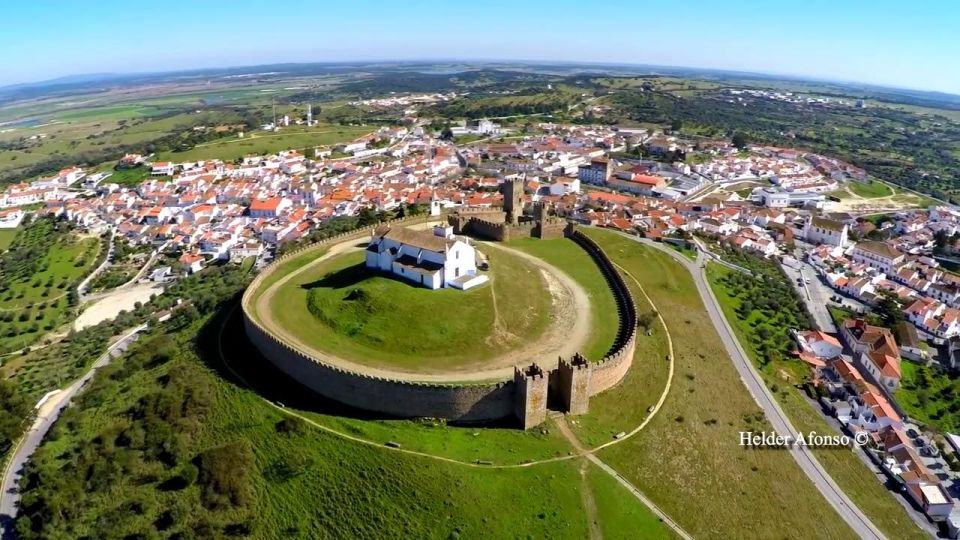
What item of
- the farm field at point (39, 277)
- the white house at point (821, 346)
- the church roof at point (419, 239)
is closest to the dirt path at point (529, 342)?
the church roof at point (419, 239)

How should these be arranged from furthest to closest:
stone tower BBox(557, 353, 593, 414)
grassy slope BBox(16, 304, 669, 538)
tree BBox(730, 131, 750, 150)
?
1. tree BBox(730, 131, 750, 150)
2. stone tower BBox(557, 353, 593, 414)
3. grassy slope BBox(16, 304, 669, 538)

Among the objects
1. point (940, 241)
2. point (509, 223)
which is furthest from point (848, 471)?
point (940, 241)

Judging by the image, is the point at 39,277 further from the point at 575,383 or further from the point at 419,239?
the point at 575,383

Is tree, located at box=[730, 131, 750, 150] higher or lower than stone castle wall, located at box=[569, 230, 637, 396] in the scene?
higher

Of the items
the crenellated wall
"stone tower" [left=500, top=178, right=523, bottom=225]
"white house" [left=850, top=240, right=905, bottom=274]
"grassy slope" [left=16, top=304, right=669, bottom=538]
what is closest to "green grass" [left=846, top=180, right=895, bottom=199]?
"white house" [left=850, top=240, right=905, bottom=274]

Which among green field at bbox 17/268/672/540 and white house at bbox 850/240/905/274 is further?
white house at bbox 850/240/905/274

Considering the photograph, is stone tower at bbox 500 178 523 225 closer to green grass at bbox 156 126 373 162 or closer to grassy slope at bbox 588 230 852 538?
grassy slope at bbox 588 230 852 538

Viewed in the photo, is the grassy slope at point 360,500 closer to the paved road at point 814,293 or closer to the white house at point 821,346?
the white house at point 821,346
